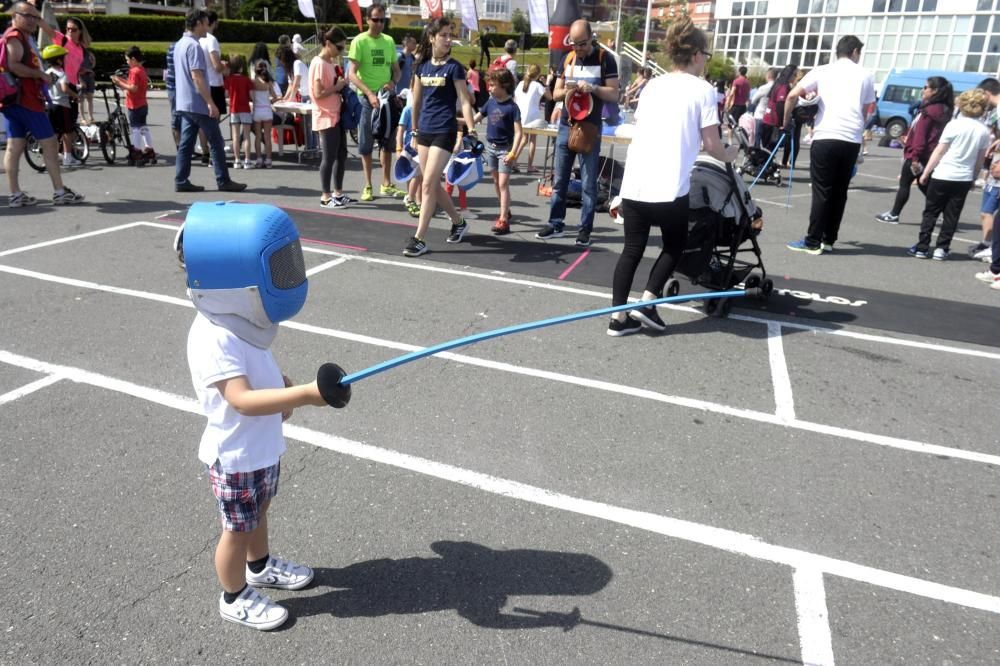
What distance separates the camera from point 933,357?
5191mm

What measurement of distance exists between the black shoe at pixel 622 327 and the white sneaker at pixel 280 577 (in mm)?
3200

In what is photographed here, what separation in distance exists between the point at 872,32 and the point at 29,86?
4741 centimetres

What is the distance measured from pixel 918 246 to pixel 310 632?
27.2ft

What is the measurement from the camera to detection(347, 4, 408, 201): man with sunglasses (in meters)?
8.69

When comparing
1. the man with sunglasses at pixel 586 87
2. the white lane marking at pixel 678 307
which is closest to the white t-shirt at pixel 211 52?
the white lane marking at pixel 678 307

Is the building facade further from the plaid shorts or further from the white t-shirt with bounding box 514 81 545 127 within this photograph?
the plaid shorts

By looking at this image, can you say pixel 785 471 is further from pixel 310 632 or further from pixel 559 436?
pixel 310 632

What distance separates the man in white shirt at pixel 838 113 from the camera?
732 centimetres

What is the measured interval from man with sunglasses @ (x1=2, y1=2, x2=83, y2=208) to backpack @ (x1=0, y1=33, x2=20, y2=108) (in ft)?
0.10

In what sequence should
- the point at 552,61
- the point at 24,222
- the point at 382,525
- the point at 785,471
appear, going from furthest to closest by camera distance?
1. the point at 552,61
2. the point at 24,222
3. the point at 785,471
4. the point at 382,525

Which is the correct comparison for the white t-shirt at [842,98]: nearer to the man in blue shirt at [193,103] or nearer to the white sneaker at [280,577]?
the white sneaker at [280,577]

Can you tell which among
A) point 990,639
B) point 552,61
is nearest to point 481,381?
point 990,639

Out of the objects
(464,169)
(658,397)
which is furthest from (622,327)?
(464,169)

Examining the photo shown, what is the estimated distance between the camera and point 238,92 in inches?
442
